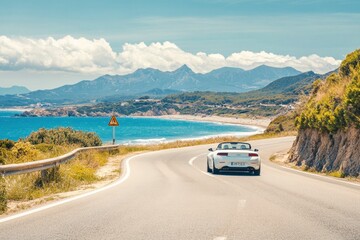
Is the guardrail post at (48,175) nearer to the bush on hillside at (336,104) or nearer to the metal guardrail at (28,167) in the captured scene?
the metal guardrail at (28,167)

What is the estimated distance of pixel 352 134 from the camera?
2002 centimetres

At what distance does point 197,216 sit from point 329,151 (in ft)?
52.7

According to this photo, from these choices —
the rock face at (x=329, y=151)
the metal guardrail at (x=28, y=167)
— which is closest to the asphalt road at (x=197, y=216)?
the metal guardrail at (x=28, y=167)

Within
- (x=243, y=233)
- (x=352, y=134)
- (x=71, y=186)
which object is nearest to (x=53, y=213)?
(x=243, y=233)

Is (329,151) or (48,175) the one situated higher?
(48,175)

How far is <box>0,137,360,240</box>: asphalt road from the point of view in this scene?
6875 mm

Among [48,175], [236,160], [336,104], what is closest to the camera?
[48,175]

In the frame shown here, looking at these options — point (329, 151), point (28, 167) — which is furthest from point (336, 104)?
point (28, 167)

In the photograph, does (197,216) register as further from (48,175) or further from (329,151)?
(329,151)

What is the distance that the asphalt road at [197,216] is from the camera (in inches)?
271

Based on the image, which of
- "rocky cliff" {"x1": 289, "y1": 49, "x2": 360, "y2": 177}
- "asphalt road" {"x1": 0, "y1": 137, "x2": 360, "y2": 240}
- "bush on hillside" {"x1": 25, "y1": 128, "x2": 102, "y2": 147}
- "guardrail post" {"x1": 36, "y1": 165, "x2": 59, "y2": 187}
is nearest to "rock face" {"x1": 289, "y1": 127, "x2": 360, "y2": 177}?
"rocky cliff" {"x1": 289, "y1": 49, "x2": 360, "y2": 177}

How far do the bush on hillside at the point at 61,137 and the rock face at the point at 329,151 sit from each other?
16.9 meters

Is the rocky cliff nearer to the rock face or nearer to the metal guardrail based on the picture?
the rock face

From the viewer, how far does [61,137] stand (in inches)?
1463
